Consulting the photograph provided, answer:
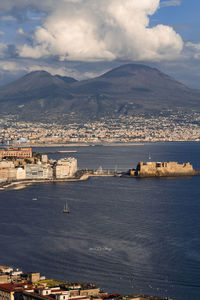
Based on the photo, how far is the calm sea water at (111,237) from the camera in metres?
34.8

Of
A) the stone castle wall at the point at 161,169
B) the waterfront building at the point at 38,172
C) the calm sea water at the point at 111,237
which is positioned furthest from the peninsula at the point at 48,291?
the stone castle wall at the point at 161,169

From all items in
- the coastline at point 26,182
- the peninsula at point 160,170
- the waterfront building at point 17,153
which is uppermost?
the waterfront building at point 17,153

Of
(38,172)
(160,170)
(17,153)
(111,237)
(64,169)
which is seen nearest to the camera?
(111,237)

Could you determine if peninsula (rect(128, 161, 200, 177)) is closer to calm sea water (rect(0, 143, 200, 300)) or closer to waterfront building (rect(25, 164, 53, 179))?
waterfront building (rect(25, 164, 53, 179))

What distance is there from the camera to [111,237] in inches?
1751

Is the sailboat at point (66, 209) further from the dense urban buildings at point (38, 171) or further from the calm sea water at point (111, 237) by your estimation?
the dense urban buildings at point (38, 171)

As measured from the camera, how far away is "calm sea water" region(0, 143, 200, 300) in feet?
114

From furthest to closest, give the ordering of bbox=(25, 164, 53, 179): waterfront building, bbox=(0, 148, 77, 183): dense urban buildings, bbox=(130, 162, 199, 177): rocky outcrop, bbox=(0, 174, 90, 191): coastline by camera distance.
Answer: bbox=(130, 162, 199, 177): rocky outcrop < bbox=(25, 164, 53, 179): waterfront building < bbox=(0, 148, 77, 183): dense urban buildings < bbox=(0, 174, 90, 191): coastline

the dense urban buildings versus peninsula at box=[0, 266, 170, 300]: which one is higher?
the dense urban buildings

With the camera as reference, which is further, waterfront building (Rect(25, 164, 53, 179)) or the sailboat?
waterfront building (Rect(25, 164, 53, 179))

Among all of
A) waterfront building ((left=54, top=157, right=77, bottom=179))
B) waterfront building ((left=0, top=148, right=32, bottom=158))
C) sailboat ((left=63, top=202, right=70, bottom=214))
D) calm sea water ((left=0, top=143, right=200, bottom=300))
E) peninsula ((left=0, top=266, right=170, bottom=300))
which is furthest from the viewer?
waterfront building ((left=0, top=148, right=32, bottom=158))

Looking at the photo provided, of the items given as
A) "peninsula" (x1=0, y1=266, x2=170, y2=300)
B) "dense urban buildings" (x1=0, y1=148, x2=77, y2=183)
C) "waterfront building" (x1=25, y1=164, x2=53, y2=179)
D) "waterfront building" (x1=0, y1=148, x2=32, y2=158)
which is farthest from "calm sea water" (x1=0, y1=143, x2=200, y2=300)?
"waterfront building" (x1=0, y1=148, x2=32, y2=158)

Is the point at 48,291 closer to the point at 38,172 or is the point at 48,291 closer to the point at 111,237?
the point at 111,237

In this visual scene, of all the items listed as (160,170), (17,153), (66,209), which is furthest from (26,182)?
(17,153)
